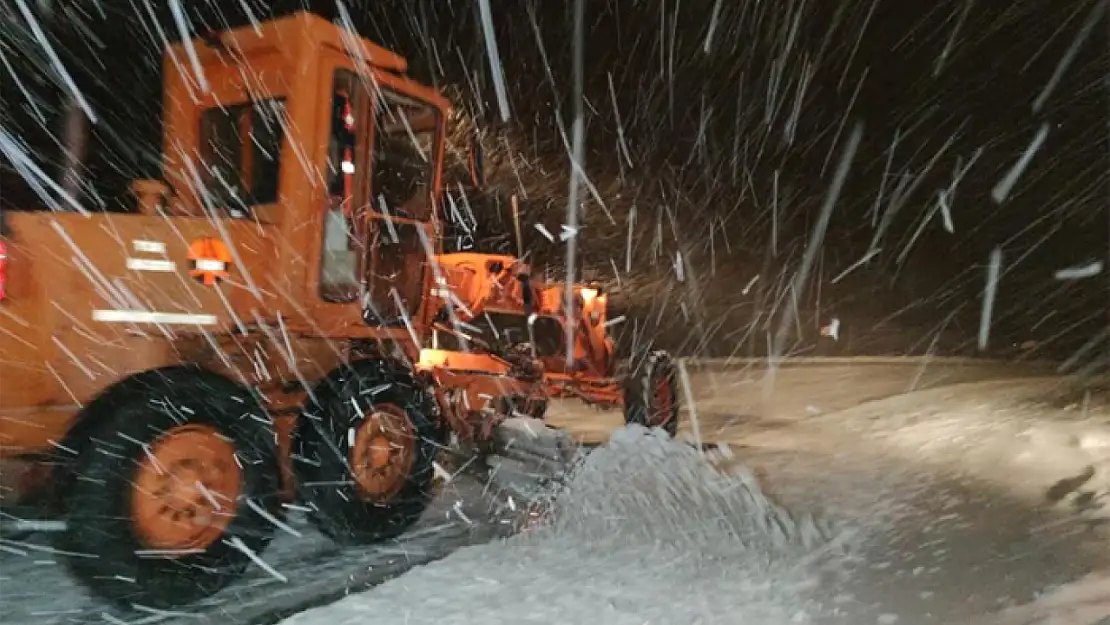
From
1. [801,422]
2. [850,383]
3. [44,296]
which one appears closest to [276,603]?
[44,296]

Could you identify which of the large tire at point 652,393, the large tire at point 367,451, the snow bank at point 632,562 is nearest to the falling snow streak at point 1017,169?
the large tire at point 652,393

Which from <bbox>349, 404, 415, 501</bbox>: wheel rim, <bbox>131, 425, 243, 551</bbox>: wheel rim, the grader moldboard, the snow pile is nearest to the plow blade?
the grader moldboard

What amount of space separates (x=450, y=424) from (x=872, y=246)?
22925 mm

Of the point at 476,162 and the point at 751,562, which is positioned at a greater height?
the point at 476,162

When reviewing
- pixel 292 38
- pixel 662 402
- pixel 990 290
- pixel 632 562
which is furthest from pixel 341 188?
pixel 990 290

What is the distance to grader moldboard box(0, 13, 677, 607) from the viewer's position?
4789 mm

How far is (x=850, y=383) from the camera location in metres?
16.5

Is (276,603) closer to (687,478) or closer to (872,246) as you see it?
(687,478)

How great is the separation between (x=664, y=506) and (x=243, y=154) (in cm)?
373

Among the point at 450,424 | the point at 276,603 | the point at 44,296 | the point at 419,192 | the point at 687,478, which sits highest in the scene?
the point at 419,192

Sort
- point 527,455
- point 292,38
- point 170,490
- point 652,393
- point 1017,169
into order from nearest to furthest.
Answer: point 170,490, point 292,38, point 527,455, point 652,393, point 1017,169

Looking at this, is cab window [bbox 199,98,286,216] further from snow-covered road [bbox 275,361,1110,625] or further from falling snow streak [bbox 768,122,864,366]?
falling snow streak [bbox 768,122,864,366]

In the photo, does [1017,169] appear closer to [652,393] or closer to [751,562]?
[652,393]

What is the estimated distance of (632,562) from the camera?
5609mm
